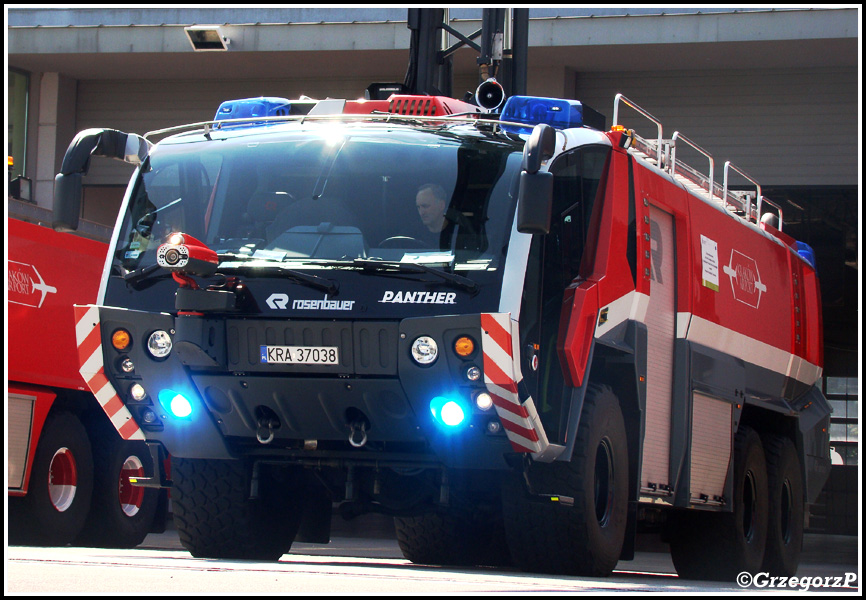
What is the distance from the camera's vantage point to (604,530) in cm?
822

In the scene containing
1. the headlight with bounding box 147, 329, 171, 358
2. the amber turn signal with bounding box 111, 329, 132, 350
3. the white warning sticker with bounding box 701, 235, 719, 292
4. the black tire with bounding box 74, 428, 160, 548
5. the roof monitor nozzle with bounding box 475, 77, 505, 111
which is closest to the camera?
the headlight with bounding box 147, 329, 171, 358

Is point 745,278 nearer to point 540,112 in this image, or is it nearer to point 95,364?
point 540,112

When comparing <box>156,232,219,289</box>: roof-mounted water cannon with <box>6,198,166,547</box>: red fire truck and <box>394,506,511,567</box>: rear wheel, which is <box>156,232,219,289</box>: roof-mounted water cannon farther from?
<box>6,198,166,547</box>: red fire truck

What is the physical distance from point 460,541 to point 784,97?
11.5 metres

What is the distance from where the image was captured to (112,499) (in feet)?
43.0

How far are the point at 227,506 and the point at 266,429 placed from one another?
951 millimetres

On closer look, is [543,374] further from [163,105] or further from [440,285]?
[163,105]

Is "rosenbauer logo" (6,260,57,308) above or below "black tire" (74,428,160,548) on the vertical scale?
above

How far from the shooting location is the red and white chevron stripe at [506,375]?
712cm

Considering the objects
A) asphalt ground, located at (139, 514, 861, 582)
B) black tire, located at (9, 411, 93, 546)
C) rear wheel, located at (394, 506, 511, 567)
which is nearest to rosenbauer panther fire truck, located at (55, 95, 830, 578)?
rear wheel, located at (394, 506, 511, 567)

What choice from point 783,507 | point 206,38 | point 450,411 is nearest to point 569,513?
point 450,411

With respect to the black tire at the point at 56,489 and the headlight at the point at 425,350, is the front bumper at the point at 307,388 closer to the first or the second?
the headlight at the point at 425,350

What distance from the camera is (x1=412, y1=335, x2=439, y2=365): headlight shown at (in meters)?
7.24

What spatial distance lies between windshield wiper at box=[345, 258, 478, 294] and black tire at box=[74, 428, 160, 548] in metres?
6.53
